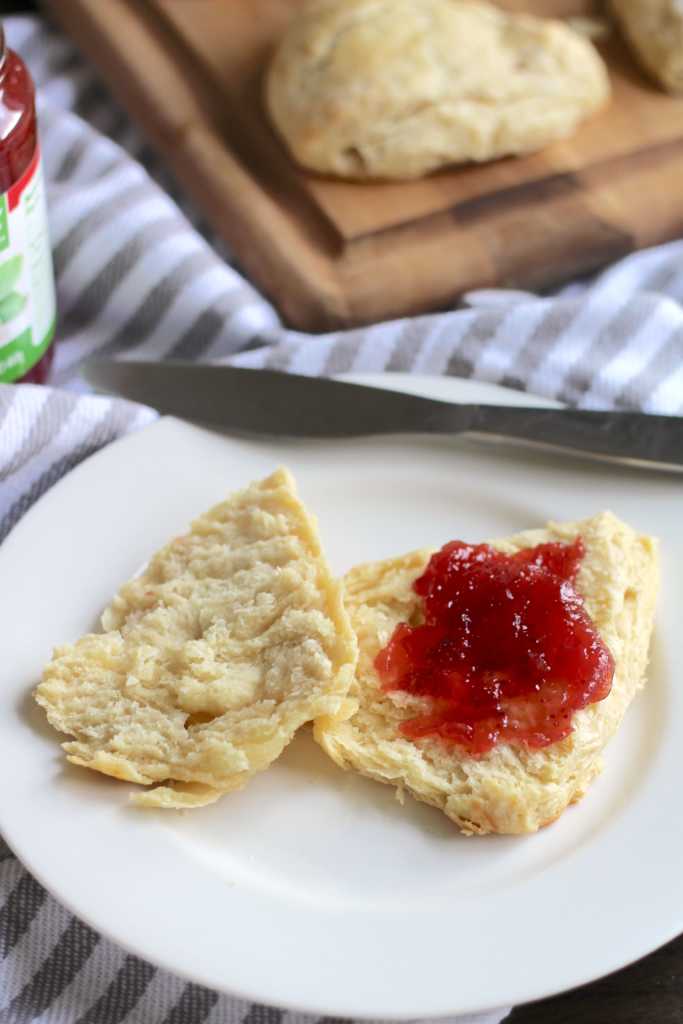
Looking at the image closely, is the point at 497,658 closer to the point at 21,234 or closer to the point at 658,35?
the point at 21,234

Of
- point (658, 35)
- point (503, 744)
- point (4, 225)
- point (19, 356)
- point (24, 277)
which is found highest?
point (4, 225)

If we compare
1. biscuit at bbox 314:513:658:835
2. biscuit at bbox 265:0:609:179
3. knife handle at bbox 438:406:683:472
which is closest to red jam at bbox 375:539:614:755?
biscuit at bbox 314:513:658:835

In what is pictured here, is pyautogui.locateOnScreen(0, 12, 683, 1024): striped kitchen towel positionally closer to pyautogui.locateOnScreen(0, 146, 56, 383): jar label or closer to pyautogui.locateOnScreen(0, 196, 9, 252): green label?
pyautogui.locateOnScreen(0, 146, 56, 383): jar label

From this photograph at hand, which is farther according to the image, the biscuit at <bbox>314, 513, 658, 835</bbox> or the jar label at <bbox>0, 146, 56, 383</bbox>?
the jar label at <bbox>0, 146, 56, 383</bbox>

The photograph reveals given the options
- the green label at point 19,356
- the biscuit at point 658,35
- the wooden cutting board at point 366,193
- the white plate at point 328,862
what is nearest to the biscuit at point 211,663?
the white plate at point 328,862

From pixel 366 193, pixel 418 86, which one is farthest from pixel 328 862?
pixel 418 86

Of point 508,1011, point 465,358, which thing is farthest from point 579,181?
point 508,1011

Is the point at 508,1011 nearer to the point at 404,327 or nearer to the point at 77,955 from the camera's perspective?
the point at 77,955
